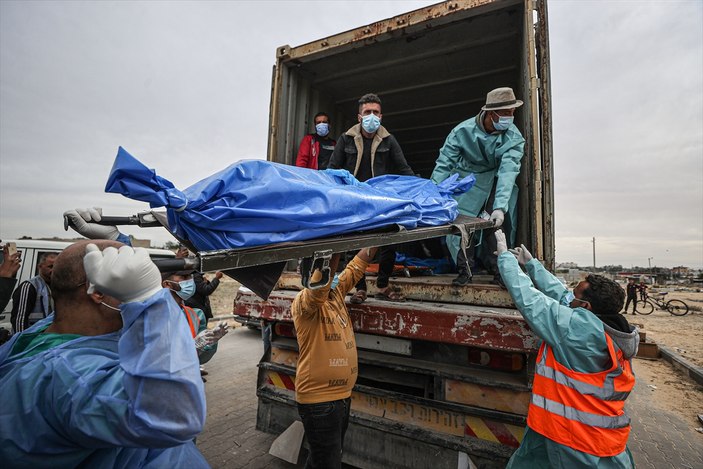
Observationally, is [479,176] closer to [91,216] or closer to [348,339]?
[348,339]

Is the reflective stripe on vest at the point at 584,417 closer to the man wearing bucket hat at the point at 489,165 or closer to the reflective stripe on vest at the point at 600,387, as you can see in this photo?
the reflective stripe on vest at the point at 600,387

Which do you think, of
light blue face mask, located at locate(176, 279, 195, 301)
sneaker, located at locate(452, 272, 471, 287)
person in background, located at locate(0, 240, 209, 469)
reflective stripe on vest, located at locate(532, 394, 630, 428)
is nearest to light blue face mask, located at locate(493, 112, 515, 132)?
sneaker, located at locate(452, 272, 471, 287)

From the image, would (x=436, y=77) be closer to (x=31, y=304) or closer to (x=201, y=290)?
(x=201, y=290)

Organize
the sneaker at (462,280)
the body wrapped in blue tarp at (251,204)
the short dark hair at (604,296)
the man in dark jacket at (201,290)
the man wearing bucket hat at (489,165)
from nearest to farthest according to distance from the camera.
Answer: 1. the body wrapped in blue tarp at (251,204)
2. the short dark hair at (604,296)
3. the sneaker at (462,280)
4. the man wearing bucket hat at (489,165)
5. the man in dark jacket at (201,290)

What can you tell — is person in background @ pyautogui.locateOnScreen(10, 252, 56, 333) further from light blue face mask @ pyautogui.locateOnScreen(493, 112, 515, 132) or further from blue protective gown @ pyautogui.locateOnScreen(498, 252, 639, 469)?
light blue face mask @ pyautogui.locateOnScreen(493, 112, 515, 132)

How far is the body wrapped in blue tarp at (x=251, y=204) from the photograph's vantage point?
3.66 feet

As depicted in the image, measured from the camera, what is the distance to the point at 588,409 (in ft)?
5.56

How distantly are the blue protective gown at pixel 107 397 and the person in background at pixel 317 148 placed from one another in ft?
9.43

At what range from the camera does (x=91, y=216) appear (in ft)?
4.80

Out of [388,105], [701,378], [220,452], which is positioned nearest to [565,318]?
[220,452]

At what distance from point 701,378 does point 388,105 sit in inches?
243

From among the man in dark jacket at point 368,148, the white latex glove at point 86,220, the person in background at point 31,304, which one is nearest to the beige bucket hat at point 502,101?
the man in dark jacket at point 368,148

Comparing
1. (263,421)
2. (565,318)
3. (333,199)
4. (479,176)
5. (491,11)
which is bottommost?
(263,421)

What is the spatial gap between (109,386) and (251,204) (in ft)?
2.32
